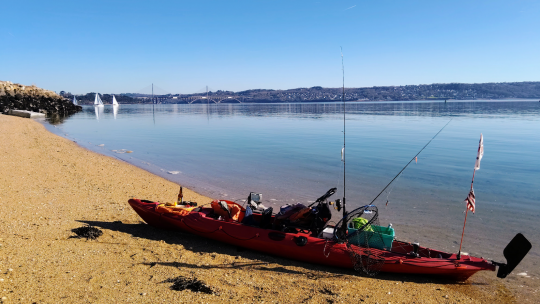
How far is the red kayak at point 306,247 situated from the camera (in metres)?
6.47

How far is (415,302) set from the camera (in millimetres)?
5758

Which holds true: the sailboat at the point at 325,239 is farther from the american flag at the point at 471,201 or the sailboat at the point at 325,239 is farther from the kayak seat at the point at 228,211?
the american flag at the point at 471,201

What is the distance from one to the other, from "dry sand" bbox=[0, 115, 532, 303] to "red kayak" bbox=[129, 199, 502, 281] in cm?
19

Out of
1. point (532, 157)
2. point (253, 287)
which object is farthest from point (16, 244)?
point (532, 157)

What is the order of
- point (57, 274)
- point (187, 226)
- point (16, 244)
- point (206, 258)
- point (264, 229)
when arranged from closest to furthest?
point (57, 274) → point (16, 244) → point (206, 258) → point (264, 229) → point (187, 226)

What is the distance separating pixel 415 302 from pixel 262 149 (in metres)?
17.7

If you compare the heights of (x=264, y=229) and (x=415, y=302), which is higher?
(x=264, y=229)

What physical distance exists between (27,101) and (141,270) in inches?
2555

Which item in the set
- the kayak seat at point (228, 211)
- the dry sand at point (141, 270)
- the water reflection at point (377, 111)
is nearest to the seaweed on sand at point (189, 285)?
the dry sand at point (141, 270)

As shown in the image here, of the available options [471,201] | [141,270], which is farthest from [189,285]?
[471,201]

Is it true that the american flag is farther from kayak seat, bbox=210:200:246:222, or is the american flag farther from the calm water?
kayak seat, bbox=210:200:246:222

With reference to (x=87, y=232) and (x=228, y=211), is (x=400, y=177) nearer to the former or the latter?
(x=228, y=211)

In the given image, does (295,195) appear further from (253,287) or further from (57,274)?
(57,274)

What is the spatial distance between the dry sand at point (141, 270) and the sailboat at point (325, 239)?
0.77ft
